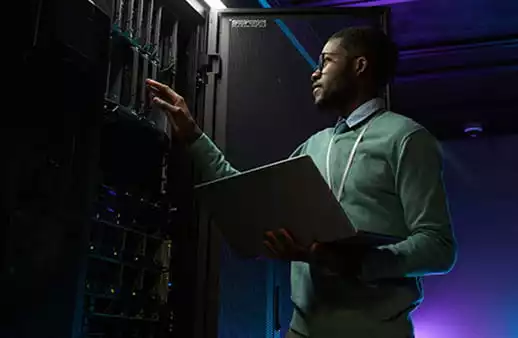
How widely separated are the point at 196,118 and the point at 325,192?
44.7 inches

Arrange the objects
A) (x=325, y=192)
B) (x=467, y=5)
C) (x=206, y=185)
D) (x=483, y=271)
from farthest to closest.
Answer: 1. (x=483, y=271)
2. (x=467, y=5)
3. (x=206, y=185)
4. (x=325, y=192)

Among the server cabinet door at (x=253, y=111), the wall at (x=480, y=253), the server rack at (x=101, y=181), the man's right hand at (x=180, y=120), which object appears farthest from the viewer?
the wall at (x=480, y=253)

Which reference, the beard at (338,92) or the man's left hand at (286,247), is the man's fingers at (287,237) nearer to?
the man's left hand at (286,247)

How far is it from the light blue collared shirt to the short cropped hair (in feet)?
0.28

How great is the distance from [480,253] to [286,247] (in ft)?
13.2

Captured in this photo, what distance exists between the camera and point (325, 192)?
44.9 inches

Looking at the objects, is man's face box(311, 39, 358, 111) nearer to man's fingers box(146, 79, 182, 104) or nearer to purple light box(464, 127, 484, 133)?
man's fingers box(146, 79, 182, 104)

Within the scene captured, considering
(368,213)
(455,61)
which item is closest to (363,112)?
(368,213)

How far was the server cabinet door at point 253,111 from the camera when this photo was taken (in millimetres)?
2188

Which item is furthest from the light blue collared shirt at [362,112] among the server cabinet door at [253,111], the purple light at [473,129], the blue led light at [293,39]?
the purple light at [473,129]

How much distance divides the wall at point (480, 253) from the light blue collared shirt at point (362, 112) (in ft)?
12.1

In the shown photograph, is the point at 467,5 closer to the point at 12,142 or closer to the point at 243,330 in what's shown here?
the point at 243,330

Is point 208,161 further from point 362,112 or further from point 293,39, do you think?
point 293,39

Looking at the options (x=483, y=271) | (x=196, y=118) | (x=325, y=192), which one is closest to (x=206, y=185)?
(x=325, y=192)
